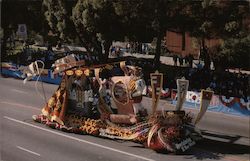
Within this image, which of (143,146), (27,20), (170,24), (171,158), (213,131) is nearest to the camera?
(171,158)

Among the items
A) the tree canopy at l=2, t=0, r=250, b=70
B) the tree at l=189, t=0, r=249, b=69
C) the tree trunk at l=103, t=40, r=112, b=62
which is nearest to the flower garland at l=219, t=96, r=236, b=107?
the tree canopy at l=2, t=0, r=250, b=70

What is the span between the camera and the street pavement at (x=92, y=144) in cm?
1883

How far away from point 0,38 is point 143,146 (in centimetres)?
3494

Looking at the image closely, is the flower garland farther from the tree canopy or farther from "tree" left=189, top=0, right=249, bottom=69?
"tree" left=189, top=0, right=249, bottom=69

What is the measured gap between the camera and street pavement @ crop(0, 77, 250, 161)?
18.8 meters

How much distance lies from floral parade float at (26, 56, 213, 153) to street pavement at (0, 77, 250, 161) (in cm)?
40

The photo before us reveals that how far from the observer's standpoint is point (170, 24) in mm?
36469

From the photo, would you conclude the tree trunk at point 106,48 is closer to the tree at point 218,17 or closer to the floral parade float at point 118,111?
the tree at point 218,17

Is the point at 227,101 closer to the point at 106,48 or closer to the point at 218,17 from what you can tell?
the point at 218,17

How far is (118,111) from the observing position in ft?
70.5

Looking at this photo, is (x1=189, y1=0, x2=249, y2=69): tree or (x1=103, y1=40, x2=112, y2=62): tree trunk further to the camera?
(x1=103, y1=40, x2=112, y2=62): tree trunk

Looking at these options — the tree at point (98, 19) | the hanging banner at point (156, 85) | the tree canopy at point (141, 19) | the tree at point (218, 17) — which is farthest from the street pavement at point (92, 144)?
the tree at point (98, 19)

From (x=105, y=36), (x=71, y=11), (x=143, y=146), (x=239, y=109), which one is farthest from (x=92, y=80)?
(x=71, y=11)

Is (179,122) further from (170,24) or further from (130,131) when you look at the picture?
(170,24)
